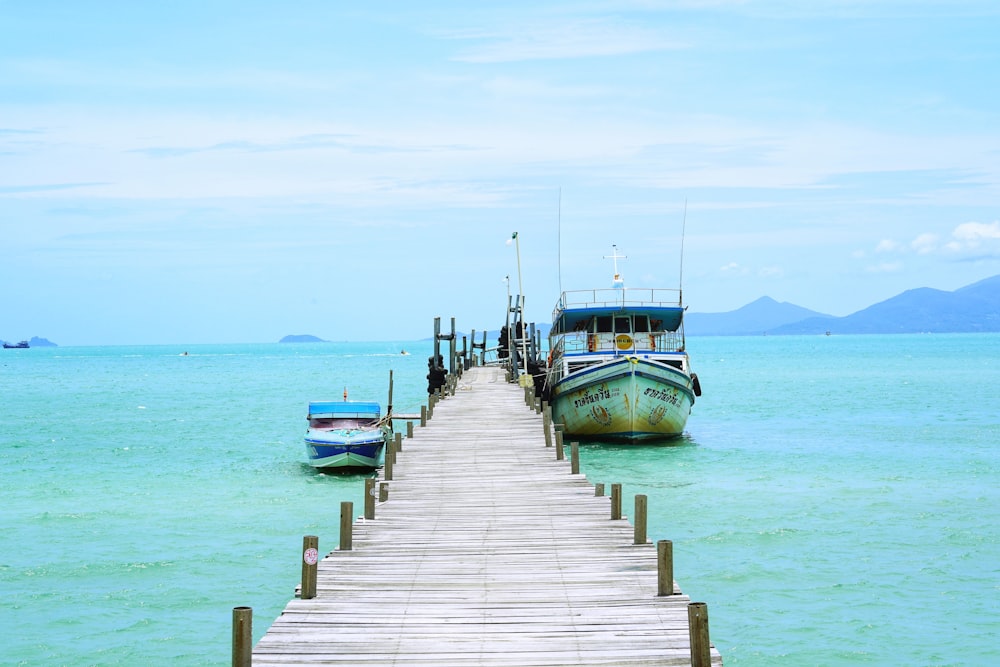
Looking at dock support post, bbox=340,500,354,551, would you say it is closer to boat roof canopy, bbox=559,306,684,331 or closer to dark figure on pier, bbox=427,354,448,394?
boat roof canopy, bbox=559,306,684,331

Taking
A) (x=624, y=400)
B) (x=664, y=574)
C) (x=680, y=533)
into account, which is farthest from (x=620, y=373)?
(x=664, y=574)

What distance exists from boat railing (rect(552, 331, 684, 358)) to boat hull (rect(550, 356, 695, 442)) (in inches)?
55.2

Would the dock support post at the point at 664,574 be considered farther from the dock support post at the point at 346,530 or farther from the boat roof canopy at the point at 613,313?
the boat roof canopy at the point at 613,313

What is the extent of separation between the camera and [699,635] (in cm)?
903

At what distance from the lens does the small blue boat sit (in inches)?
1199

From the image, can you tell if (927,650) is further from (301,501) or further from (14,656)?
(301,501)

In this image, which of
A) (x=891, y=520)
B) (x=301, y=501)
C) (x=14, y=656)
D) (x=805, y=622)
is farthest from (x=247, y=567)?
(x=891, y=520)

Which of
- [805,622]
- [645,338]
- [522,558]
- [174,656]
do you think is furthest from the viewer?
[645,338]

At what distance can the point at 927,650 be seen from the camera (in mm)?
14953

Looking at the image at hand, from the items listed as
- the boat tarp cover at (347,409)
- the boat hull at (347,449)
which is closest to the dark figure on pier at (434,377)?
the boat tarp cover at (347,409)

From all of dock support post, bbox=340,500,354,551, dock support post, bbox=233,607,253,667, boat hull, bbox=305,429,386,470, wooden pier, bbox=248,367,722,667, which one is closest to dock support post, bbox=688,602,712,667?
wooden pier, bbox=248,367,722,667

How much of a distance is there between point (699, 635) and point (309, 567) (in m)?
4.11

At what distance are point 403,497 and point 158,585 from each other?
439 centimetres

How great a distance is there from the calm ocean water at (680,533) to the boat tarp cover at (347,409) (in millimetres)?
1814
